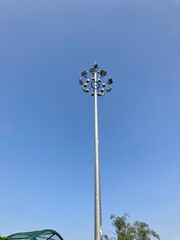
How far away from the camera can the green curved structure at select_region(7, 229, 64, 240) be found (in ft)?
56.5

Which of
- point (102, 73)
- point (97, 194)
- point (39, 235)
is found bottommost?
point (39, 235)

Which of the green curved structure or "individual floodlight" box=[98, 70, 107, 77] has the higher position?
"individual floodlight" box=[98, 70, 107, 77]

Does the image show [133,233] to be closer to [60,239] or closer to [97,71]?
[60,239]

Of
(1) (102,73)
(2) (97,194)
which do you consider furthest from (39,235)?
(1) (102,73)

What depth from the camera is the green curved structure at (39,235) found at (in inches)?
678

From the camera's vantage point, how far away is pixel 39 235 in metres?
17.6

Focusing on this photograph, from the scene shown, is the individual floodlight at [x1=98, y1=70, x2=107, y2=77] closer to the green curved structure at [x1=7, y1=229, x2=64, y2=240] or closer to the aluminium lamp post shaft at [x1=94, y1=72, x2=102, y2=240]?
the aluminium lamp post shaft at [x1=94, y1=72, x2=102, y2=240]

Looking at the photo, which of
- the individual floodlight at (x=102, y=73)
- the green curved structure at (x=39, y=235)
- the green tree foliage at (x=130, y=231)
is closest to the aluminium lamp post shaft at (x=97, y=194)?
the individual floodlight at (x=102, y=73)

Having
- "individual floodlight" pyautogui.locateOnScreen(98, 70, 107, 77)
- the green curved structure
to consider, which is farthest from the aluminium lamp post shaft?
the green curved structure

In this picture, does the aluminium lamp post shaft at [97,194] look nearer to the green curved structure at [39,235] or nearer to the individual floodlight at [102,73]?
the individual floodlight at [102,73]

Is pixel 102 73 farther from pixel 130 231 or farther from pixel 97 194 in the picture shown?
pixel 130 231

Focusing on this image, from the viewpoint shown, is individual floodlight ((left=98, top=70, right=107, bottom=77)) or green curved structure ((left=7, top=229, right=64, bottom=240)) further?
green curved structure ((left=7, top=229, right=64, bottom=240))

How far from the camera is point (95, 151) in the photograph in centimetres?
1057

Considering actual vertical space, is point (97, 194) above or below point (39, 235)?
above
